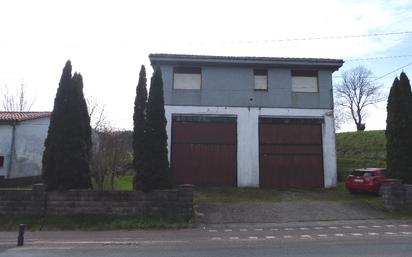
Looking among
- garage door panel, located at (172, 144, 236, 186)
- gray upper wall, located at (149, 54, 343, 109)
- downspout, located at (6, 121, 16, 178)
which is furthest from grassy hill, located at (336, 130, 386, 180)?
downspout, located at (6, 121, 16, 178)

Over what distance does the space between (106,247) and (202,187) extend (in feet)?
40.4

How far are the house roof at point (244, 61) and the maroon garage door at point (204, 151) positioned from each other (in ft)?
10.2

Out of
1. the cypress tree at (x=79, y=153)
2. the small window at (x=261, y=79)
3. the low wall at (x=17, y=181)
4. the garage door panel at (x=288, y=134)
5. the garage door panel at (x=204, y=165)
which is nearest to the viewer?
the cypress tree at (x=79, y=153)

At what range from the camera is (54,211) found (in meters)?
15.1

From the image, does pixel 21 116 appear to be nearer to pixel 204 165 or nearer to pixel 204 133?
pixel 204 133

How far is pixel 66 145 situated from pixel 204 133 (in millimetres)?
8884

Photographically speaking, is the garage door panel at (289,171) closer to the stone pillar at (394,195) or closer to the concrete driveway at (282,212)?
the concrete driveway at (282,212)

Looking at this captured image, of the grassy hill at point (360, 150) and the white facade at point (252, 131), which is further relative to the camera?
the grassy hill at point (360, 150)

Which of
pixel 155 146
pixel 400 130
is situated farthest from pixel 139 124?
pixel 400 130

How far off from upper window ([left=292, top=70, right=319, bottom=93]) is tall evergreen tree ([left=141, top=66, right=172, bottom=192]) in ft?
32.4

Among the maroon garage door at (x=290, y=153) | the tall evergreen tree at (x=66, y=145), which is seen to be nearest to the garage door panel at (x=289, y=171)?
the maroon garage door at (x=290, y=153)

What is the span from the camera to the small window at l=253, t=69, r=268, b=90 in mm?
23969

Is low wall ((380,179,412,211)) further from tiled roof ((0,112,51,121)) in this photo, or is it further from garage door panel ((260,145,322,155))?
tiled roof ((0,112,51,121))

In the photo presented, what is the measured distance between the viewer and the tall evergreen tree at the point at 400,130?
59.2 ft
